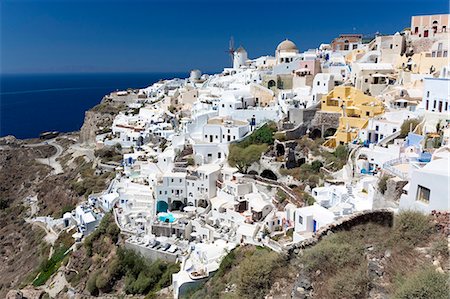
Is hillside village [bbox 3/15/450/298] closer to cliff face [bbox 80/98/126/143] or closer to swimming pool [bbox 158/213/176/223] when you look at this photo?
swimming pool [bbox 158/213/176/223]

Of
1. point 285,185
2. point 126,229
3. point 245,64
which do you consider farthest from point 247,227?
point 245,64

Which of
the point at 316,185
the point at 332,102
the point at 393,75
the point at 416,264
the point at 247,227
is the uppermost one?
the point at 393,75

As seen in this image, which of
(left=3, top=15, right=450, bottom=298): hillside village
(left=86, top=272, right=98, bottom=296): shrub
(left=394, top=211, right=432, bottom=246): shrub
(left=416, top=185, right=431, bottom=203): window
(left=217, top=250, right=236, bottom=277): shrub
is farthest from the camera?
(left=86, top=272, right=98, bottom=296): shrub

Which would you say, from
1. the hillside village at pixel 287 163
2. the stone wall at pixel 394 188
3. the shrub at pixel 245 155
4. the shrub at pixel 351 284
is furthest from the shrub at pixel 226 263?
the shrub at pixel 351 284

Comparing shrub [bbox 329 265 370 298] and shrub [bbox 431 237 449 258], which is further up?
shrub [bbox 431 237 449 258]

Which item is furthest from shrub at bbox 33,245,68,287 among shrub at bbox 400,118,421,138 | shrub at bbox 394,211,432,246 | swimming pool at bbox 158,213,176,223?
shrub at bbox 394,211,432,246

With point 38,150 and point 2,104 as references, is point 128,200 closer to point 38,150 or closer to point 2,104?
point 38,150

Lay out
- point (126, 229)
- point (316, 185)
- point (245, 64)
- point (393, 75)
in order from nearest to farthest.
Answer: point (316, 185) < point (126, 229) < point (393, 75) < point (245, 64)
